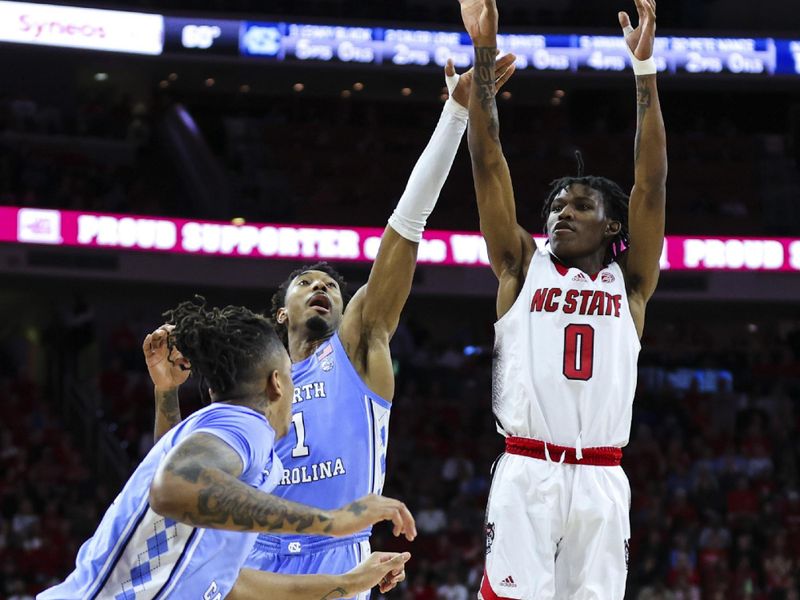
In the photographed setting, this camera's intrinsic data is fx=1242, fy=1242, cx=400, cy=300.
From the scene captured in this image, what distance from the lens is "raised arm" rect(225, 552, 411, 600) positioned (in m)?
3.79

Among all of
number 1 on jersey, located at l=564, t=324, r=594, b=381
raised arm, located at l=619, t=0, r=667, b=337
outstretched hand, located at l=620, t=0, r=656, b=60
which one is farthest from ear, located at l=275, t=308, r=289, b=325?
outstretched hand, located at l=620, t=0, r=656, b=60

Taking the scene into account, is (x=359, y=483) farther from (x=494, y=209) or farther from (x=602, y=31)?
(x=602, y=31)

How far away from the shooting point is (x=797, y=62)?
17.1 meters

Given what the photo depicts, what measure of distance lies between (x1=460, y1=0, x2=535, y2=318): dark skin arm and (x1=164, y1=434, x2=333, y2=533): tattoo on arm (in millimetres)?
1806

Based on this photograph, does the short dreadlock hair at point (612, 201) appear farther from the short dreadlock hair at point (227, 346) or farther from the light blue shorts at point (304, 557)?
the short dreadlock hair at point (227, 346)

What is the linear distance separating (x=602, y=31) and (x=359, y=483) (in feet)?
44.8

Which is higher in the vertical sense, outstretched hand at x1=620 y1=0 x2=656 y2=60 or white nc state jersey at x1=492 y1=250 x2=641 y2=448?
outstretched hand at x1=620 y1=0 x2=656 y2=60

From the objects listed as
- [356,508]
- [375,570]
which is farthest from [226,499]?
[375,570]

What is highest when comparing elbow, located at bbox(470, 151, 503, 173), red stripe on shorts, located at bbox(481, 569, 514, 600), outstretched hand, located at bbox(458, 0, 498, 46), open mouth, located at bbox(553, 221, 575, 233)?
outstretched hand, located at bbox(458, 0, 498, 46)

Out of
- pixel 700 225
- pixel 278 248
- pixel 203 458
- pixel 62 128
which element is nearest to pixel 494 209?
pixel 203 458

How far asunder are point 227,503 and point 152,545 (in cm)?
41

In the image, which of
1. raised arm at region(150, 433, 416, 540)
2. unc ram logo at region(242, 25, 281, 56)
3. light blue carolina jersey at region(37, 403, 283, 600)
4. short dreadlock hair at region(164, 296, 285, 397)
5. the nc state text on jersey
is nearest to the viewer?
raised arm at region(150, 433, 416, 540)

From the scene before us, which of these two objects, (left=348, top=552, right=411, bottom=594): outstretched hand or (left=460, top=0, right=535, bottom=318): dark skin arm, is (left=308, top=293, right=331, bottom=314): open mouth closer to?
(left=460, top=0, right=535, bottom=318): dark skin arm

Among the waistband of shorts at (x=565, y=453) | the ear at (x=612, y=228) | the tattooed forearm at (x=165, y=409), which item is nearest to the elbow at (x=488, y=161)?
the ear at (x=612, y=228)
